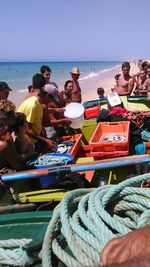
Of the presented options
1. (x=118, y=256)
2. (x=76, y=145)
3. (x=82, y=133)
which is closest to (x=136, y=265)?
(x=118, y=256)

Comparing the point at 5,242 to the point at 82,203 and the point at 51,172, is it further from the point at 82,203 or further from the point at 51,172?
the point at 51,172

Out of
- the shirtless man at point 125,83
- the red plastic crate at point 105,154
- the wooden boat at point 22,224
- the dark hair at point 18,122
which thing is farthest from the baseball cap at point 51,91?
the shirtless man at point 125,83

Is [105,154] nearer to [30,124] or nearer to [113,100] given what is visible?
[30,124]

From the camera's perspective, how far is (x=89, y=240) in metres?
1.79

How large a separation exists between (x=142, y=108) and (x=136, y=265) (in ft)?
22.3

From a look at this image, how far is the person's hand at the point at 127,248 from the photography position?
1271mm

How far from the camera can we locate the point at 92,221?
1.92 metres

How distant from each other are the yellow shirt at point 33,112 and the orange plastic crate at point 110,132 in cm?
74

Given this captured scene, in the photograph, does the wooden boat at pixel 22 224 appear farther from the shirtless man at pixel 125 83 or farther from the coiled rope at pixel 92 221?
the shirtless man at pixel 125 83

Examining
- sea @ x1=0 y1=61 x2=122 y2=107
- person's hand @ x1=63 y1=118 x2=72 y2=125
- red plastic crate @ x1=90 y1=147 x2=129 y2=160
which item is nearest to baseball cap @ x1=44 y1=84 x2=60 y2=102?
person's hand @ x1=63 y1=118 x2=72 y2=125

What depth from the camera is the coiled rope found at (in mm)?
1780

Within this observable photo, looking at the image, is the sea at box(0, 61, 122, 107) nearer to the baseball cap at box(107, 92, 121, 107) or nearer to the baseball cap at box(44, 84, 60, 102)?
the baseball cap at box(107, 92, 121, 107)

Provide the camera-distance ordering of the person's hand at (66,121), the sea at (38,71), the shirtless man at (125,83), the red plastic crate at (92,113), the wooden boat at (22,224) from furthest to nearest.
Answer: the sea at (38,71), the shirtless man at (125,83), the red plastic crate at (92,113), the person's hand at (66,121), the wooden boat at (22,224)

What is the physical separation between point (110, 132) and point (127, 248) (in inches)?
160
